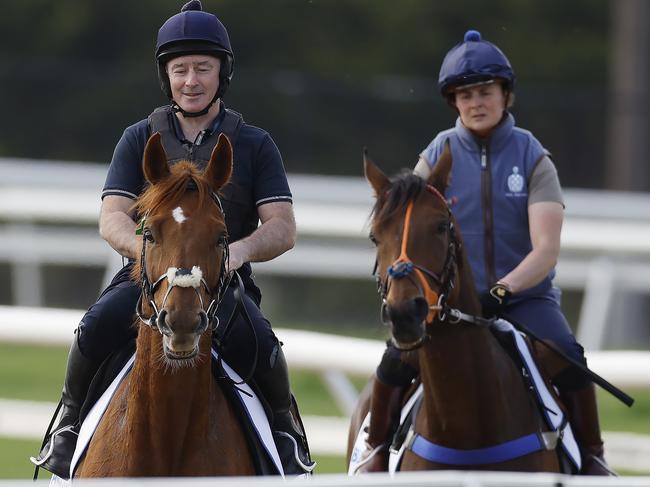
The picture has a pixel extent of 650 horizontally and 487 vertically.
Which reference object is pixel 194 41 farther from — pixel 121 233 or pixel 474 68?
pixel 474 68

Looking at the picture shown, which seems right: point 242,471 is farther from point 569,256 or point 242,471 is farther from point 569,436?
point 569,256

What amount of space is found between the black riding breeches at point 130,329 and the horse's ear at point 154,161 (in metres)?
0.61

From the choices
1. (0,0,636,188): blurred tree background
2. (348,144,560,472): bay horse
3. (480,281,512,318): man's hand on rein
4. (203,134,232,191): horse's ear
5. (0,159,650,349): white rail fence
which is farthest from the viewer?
(0,0,636,188): blurred tree background

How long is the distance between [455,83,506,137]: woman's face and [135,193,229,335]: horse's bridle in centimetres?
228

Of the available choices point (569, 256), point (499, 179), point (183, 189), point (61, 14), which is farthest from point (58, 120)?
point (183, 189)

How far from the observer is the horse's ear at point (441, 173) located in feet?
24.4

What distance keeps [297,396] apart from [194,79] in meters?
8.27

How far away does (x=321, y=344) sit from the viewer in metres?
12.1

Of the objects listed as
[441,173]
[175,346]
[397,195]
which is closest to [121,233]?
[175,346]

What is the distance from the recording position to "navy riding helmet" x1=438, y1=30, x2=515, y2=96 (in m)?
8.06

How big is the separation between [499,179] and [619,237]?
18.8ft

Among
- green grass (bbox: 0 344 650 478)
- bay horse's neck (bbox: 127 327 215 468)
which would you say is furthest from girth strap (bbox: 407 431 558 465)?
green grass (bbox: 0 344 650 478)

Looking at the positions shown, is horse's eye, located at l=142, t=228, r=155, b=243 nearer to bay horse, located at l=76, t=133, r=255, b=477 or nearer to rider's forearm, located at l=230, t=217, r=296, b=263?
bay horse, located at l=76, t=133, r=255, b=477

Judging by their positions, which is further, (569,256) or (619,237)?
(569,256)
